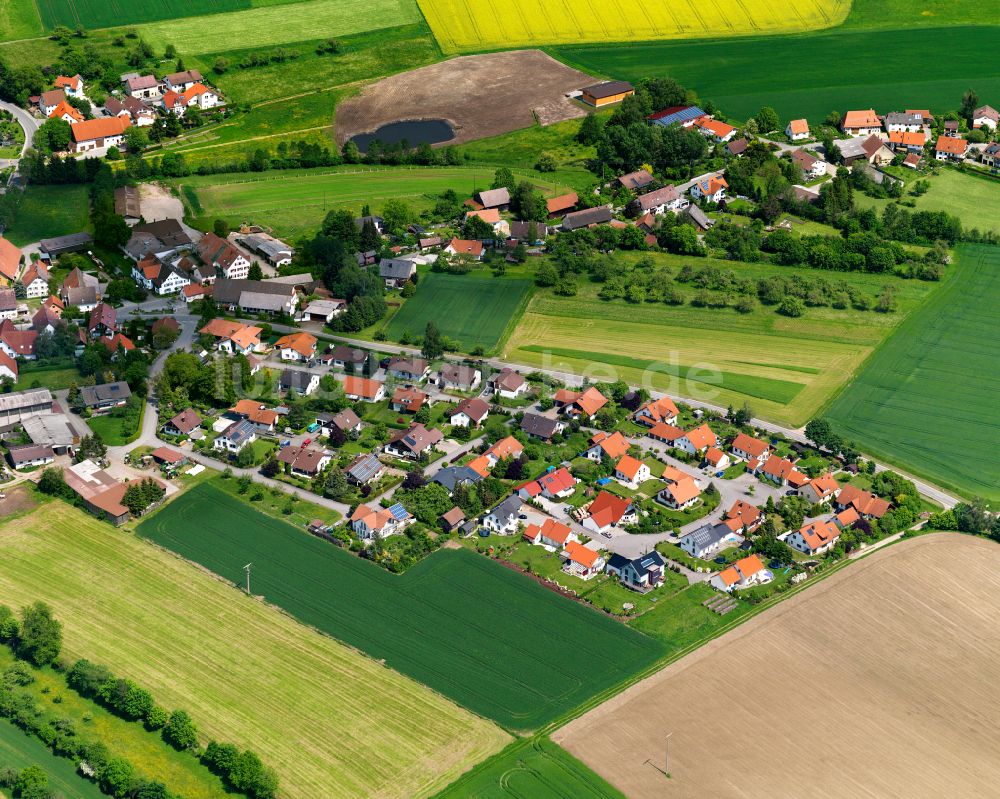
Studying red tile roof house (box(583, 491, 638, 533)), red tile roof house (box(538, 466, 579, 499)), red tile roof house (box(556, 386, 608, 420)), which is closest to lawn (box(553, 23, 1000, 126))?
red tile roof house (box(556, 386, 608, 420))

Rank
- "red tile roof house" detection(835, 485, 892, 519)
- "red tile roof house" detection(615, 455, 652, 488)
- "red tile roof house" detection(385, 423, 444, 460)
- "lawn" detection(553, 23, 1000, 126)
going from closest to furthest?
"red tile roof house" detection(835, 485, 892, 519)
"red tile roof house" detection(615, 455, 652, 488)
"red tile roof house" detection(385, 423, 444, 460)
"lawn" detection(553, 23, 1000, 126)

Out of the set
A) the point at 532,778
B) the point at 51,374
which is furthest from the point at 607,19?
the point at 532,778

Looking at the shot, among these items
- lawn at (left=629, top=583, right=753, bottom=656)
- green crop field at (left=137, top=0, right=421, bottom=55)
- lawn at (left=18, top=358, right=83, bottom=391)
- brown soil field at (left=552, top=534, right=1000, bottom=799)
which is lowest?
brown soil field at (left=552, top=534, right=1000, bottom=799)

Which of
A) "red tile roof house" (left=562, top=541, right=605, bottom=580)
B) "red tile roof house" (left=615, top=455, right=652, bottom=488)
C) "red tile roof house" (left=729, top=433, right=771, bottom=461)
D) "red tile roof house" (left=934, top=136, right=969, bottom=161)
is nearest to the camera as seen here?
"red tile roof house" (left=562, top=541, right=605, bottom=580)

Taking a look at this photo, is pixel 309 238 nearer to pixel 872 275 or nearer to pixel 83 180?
pixel 83 180

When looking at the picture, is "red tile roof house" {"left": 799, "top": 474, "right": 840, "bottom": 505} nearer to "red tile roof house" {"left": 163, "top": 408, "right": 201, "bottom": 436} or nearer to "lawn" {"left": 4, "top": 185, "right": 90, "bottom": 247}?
"red tile roof house" {"left": 163, "top": 408, "right": 201, "bottom": 436}

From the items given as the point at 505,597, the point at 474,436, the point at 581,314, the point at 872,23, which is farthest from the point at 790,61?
the point at 505,597

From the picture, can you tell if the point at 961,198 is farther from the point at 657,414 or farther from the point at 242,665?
the point at 242,665
